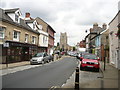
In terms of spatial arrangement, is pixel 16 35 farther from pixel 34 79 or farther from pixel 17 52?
pixel 34 79

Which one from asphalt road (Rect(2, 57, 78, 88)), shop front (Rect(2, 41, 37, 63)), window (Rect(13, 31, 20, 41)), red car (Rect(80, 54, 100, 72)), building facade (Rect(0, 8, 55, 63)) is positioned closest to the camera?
asphalt road (Rect(2, 57, 78, 88))

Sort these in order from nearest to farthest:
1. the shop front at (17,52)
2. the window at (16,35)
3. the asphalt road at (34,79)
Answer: the asphalt road at (34,79) < the shop front at (17,52) < the window at (16,35)

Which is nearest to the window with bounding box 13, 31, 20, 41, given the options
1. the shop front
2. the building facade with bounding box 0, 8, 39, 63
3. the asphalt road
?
the building facade with bounding box 0, 8, 39, 63

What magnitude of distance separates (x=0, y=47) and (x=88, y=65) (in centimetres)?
1142

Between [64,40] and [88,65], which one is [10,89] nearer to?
[88,65]

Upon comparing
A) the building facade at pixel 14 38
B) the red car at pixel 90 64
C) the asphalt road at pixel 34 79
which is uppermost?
the building facade at pixel 14 38

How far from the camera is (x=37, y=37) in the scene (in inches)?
1224

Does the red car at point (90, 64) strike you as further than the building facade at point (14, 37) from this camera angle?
No

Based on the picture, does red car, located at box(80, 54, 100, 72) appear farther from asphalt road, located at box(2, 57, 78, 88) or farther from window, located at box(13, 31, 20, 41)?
window, located at box(13, 31, 20, 41)

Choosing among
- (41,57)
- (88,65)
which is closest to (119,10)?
(88,65)

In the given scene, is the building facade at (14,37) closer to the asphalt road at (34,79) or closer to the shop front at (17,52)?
the shop front at (17,52)

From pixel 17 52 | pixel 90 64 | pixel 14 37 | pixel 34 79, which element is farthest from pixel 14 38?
pixel 34 79

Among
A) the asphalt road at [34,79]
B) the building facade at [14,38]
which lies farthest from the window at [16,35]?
the asphalt road at [34,79]

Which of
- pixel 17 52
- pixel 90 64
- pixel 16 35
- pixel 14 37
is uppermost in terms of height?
pixel 16 35
